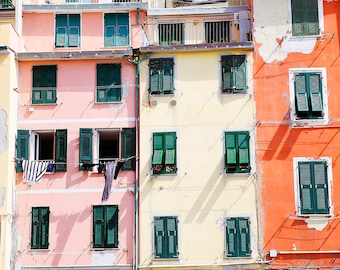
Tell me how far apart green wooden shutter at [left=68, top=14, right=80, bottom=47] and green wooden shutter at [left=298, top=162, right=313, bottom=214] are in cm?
1010

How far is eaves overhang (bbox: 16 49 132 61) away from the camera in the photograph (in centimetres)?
2477

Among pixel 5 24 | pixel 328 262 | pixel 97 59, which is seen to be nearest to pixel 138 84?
pixel 97 59

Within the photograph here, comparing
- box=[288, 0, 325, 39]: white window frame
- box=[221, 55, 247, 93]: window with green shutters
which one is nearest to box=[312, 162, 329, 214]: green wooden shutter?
box=[221, 55, 247, 93]: window with green shutters

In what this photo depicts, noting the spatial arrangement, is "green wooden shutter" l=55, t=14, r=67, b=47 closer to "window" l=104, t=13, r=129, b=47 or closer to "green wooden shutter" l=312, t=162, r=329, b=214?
"window" l=104, t=13, r=129, b=47

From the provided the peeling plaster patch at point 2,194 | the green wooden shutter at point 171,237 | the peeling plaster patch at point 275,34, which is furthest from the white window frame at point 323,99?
the peeling plaster patch at point 2,194

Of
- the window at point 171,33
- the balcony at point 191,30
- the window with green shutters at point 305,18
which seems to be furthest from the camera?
the window at point 171,33

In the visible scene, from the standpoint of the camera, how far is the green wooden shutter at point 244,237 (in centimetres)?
2317

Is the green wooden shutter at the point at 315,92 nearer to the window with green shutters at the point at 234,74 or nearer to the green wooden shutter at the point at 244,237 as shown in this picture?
the window with green shutters at the point at 234,74

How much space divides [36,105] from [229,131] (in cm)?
735

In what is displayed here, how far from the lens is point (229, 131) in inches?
949

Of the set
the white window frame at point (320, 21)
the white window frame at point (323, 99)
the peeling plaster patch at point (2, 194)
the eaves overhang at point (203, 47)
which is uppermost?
the white window frame at point (320, 21)

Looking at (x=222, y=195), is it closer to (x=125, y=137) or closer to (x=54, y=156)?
(x=125, y=137)

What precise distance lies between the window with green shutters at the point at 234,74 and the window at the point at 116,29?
428 cm

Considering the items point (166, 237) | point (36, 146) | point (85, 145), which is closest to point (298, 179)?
point (166, 237)
